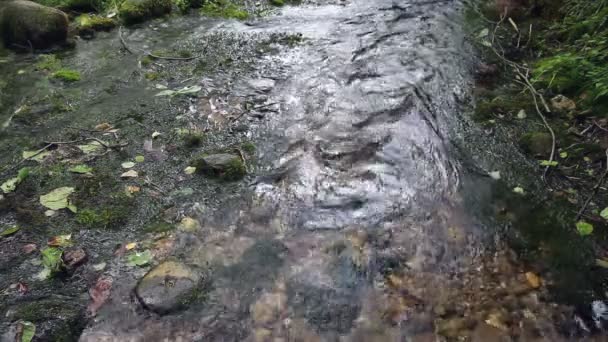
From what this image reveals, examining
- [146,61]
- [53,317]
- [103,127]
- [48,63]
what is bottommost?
[53,317]

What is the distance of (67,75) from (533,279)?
20.8ft

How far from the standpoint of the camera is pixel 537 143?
14.7 ft

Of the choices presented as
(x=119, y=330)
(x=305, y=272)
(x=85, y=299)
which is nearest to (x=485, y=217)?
(x=305, y=272)

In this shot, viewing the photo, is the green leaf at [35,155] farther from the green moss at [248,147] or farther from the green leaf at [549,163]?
the green leaf at [549,163]

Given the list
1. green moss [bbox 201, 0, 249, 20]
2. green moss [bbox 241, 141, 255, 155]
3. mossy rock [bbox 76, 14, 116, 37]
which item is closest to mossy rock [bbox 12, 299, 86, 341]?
green moss [bbox 241, 141, 255, 155]

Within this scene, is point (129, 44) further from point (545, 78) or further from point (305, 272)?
point (545, 78)

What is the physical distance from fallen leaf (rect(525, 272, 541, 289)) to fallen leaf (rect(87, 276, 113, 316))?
3.33 m

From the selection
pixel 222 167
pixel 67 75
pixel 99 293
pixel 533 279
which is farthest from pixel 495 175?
pixel 67 75

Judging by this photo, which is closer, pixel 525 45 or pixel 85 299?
pixel 85 299

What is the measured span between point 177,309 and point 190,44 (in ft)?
16.5

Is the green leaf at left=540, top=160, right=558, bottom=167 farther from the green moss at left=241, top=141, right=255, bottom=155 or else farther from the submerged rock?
the submerged rock

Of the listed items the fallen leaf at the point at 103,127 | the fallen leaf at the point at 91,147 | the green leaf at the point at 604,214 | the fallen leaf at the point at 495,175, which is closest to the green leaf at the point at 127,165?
the fallen leaf at the point at 91,147

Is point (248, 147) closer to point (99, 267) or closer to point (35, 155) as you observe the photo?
point (99, 267)

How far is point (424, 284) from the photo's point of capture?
3.40 m
